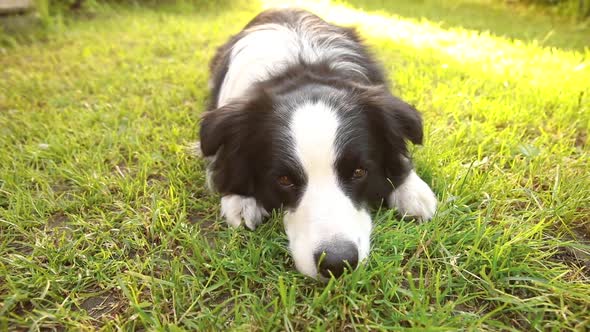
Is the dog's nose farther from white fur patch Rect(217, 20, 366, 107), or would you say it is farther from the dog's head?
white fur patch Rect(217, 20, 366, 107)

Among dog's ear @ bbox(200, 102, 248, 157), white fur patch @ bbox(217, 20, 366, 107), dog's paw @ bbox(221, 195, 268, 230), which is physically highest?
white fur patch @ bbox(217, 20, 366, 107)

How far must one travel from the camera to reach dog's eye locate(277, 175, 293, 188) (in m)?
2.01

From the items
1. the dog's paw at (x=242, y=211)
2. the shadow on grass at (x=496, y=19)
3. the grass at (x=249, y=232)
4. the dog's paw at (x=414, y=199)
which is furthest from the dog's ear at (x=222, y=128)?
the shadow on grass at (x=496, y=19)

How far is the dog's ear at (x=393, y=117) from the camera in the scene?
2.22 metres

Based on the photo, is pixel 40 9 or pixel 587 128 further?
pixel 40 9

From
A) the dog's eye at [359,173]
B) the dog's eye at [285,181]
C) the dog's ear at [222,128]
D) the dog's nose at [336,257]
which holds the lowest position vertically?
the dog's nose at [336,257]

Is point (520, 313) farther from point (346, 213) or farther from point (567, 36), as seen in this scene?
point (567, 36)

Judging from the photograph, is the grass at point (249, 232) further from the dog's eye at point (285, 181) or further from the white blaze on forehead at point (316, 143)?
the white blaze on forehead at point (316, 143)

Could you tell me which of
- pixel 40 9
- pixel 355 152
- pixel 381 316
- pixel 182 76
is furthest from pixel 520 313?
pixel 40 9

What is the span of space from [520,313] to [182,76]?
4074 mm

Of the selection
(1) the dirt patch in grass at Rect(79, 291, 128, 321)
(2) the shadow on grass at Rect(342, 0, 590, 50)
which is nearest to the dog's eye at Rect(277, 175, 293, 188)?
(1) the dirt patch in grass at Rect(79, 291, 128, 321)

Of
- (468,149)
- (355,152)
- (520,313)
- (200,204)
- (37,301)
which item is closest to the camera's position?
(520,313)

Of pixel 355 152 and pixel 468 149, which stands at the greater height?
A: pixel 355 152

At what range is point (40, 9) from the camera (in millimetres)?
6336
